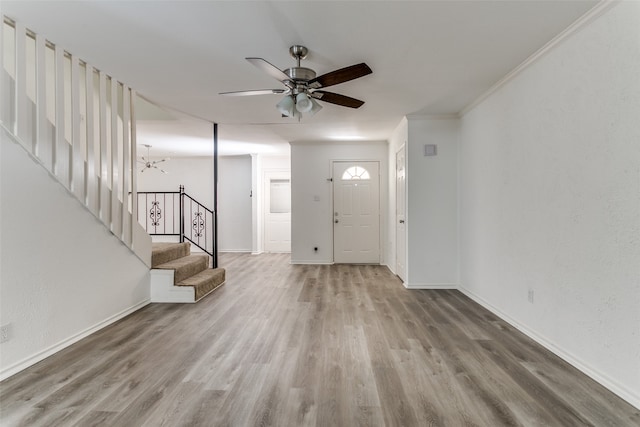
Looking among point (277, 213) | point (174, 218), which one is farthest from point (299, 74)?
point (174, 218)

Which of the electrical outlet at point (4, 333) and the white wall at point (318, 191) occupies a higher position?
the white wall at point (318, 191)

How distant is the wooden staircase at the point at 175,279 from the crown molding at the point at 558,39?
13.7 feet

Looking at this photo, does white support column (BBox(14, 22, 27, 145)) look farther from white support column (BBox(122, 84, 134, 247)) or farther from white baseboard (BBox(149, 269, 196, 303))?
white baseboard (BBox(149, 269, 196, 303))

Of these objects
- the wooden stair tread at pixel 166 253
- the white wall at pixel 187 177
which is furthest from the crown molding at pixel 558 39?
the white wall at pixel 187 177

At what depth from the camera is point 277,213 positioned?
25.6ft

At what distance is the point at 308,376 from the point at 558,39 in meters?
3.14

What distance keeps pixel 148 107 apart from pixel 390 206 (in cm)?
449

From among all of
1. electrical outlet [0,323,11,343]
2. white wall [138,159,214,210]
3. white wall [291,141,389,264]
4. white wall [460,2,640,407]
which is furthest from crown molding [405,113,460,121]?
white wall [138,159,214,210]

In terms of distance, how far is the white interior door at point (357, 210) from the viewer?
6.08 meters

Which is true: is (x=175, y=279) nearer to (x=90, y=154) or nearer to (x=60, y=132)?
(x=90, y=154)

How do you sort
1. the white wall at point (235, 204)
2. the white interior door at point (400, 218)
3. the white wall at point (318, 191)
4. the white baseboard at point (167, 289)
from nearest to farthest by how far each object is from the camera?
the white baseboard at point (167, 289), the white interior door at point (400, 218), the white wall at point (318, 191), the white wall at point (235, 204)

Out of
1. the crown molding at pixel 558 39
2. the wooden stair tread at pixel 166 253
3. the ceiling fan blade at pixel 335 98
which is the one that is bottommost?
the wooden stair tread at pixel 166 253

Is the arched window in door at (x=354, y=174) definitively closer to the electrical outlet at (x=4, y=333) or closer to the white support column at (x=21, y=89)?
the white support column at (x=21, y=89)

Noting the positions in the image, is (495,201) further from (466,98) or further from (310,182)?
(310,182)
